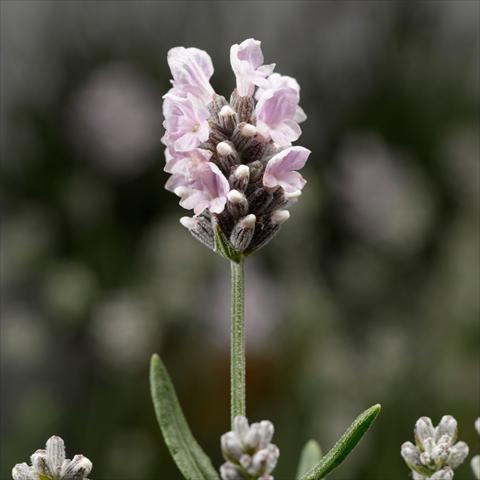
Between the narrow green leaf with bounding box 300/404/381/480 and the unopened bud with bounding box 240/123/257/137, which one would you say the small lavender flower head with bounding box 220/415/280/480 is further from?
the unopened bud with bounding box 240/123/257/137

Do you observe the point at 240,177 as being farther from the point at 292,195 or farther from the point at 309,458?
the point at 309,458

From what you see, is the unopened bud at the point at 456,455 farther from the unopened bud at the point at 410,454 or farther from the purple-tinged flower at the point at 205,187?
the purple-tinged flower at the point at 205,187

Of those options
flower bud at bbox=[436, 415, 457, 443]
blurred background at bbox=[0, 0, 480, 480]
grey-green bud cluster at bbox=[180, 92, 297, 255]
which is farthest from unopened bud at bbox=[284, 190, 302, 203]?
blurred background at bbox=[0, 0, 480, 480]

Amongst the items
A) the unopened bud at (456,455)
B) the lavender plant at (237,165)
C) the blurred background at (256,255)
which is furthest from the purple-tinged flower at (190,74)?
the blurred background at (256,255)

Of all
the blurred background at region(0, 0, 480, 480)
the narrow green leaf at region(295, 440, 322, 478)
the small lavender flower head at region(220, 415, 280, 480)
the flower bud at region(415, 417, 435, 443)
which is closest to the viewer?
the small lavender flower head at region(220, 415, 280, 480)

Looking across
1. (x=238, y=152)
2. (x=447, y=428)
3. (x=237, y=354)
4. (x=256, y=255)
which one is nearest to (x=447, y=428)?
(x=447, y=428)
